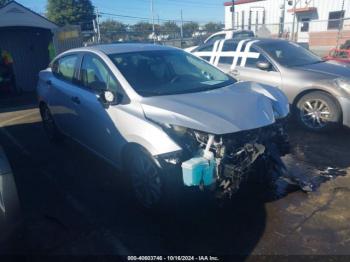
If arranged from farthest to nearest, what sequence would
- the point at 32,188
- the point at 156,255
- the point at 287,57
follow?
the point at 287,57
the point at 32,188
the point at 156,255

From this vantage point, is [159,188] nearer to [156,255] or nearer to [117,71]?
[156,255]

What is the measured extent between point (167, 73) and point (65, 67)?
1.87 m

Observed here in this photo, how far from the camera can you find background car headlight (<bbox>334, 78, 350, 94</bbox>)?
5.39m

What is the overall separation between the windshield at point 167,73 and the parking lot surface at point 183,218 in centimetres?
130

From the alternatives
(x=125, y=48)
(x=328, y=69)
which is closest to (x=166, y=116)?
(x=125, y=48)

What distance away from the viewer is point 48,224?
3500mm

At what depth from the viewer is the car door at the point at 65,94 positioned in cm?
464

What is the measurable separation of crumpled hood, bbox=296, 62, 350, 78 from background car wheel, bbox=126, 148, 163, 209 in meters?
3.90

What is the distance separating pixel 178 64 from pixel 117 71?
3.20ft

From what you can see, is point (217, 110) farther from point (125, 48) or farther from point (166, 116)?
point (125, 48)

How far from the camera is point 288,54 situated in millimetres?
6586

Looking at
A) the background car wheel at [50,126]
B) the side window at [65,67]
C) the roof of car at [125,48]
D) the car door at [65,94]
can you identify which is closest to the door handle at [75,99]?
the car door at [65,94]

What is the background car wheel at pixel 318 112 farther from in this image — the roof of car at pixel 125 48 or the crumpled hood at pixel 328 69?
the roof of car at pixel 125 48

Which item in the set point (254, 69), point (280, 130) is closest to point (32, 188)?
point (280, 130)
